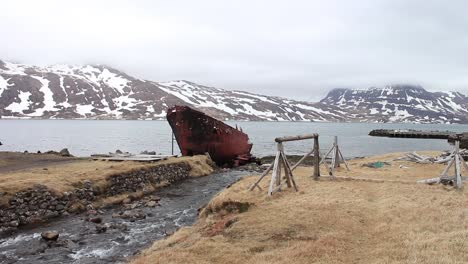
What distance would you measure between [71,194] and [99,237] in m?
6.35

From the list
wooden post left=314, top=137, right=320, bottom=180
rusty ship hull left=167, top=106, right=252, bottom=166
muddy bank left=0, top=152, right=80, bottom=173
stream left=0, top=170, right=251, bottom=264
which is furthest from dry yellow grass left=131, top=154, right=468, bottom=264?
rusty ship hull left=167, top=106, right=252, bottom=166

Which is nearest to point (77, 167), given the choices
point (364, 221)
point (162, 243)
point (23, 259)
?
point (23, 259)

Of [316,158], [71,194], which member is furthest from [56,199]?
[316,158]

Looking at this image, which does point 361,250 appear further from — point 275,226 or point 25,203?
point 25,203

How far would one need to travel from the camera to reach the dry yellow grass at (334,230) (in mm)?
10742

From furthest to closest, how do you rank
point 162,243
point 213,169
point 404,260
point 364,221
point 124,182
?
1. point 213,169
2. point 124,182
3. point 162,243
4. point 364,221
5. point 404,260

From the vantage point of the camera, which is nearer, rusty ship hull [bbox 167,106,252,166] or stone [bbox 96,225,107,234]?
stone [bbox 96,225,107,234]

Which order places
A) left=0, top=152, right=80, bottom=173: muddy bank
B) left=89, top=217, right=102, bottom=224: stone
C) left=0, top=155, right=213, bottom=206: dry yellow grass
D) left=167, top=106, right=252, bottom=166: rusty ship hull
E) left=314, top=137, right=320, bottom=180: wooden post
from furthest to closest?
1. left=167, top=106, right=252, bottom=166: rusty ship hull
2. left=0, top=152, right=80, bottom=173: muddy bank
3. left=314, top=137, right=320, bottom=180: wooden post
4. left=0, top=155, right=213, bottom=206: dry yellow grass
5. left=89, top=217, right=102, bottom=224: stone

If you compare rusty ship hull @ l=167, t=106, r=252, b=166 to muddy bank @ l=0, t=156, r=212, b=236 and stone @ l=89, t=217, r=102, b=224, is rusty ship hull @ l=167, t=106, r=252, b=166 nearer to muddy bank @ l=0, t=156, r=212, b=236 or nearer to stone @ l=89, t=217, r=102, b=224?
muddy bank @ l=0, t=156, r=212, b=236

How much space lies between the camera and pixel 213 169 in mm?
44750

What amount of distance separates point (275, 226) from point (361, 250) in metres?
3.52

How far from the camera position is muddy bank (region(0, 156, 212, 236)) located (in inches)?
800

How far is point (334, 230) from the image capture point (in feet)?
42.8

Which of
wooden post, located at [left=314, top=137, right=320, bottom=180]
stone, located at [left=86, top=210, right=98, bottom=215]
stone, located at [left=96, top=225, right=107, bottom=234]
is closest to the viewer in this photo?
stone, located at [left=96, top=225, right=107, bottom=234]
